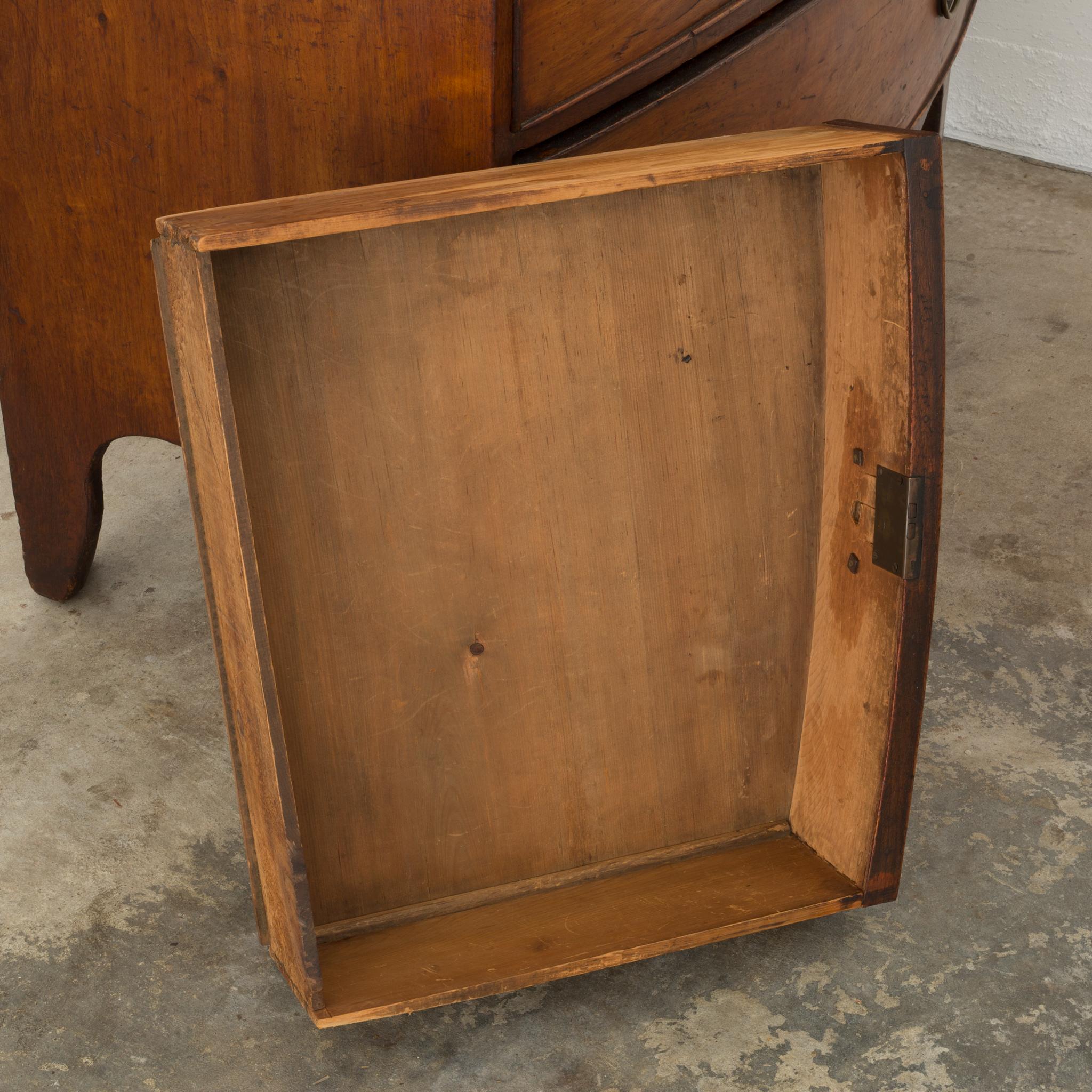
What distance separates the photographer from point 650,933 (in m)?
1.21

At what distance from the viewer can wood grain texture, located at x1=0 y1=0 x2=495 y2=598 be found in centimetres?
118

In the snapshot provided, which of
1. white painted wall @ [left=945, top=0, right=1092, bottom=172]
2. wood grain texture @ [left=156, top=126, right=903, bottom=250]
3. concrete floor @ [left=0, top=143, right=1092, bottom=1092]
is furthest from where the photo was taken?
white painted wall @ [left=945, top=0, right=1092, bottom=172]

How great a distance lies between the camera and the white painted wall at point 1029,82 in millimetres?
3180

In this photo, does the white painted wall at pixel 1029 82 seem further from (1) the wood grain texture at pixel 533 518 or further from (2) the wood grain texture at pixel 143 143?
(2) the wood grain texture at pixel 143 143

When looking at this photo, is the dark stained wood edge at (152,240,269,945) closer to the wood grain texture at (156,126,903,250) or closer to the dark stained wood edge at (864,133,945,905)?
the wood grain texture at (156,126,903,250)

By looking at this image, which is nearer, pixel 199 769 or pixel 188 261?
pixel 188 261

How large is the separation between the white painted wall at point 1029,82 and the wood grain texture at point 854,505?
2.30m

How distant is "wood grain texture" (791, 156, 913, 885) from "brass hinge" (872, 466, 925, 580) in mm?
13

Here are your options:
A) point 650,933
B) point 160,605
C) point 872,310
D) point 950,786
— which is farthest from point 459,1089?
point 160,605

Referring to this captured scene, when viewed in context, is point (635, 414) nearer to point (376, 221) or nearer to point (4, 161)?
point (376, 221)

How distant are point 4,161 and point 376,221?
0.71 meters

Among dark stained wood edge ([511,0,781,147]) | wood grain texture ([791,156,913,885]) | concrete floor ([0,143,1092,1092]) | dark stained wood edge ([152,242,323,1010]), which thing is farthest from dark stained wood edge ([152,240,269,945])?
wood grain texture ([791,156,913,885])

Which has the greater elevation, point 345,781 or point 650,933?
point 345,781

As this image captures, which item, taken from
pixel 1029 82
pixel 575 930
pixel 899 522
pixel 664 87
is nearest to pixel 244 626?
pixel 575 930
